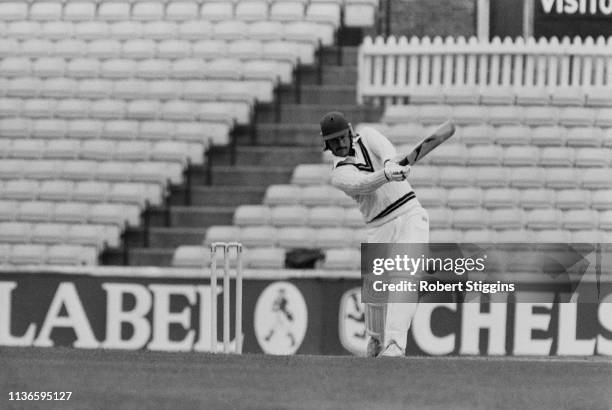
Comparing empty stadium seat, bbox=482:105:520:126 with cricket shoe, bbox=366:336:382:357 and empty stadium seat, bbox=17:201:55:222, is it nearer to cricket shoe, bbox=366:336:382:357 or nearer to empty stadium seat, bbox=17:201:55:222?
empty stadium seat, bbox=17:201:55:222

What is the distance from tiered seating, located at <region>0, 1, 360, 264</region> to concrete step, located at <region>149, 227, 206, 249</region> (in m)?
0.35

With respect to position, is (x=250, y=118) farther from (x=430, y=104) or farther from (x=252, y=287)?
(x=252, y=287)

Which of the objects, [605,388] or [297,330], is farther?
[297,330]

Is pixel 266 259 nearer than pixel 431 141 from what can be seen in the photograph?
No

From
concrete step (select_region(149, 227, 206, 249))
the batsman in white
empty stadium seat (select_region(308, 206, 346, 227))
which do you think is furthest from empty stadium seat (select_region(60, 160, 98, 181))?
the batsman in white

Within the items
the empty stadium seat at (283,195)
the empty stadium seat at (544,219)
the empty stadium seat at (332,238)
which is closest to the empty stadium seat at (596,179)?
the empty stadium seat at (544,219)

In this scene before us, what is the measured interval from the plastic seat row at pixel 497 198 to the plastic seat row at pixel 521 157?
1.16 ft

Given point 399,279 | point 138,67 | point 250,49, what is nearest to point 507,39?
point 250,49

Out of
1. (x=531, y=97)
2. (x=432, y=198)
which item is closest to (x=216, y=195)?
(x=432, y=198)

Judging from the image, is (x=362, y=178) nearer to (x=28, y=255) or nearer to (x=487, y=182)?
(x=487, y=182)

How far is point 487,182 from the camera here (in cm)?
1570

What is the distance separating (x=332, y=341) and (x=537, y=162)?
3708 mm

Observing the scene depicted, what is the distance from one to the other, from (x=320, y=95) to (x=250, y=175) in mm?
1282

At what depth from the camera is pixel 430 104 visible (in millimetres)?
16609
